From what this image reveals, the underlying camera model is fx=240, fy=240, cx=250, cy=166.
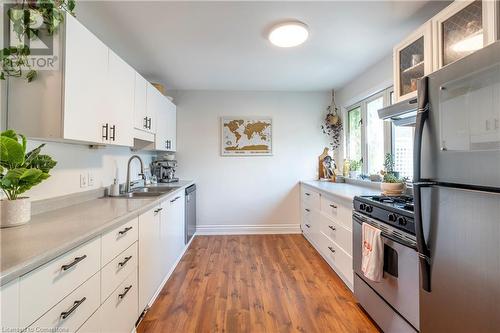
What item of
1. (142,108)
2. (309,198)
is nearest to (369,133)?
(309,198)

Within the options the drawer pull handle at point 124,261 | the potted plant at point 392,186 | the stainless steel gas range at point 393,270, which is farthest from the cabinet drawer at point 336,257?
the drawer pull handle at point 124,261

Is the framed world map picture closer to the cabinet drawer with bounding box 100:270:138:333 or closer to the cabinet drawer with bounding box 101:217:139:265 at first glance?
the cabinet drawer with bounding box 101:217:139:265

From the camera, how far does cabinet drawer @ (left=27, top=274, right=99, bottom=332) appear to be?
3.01 ft

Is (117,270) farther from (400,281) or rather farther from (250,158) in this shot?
(250,158)

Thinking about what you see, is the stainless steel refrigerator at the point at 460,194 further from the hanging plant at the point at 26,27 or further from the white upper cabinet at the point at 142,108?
the white upper cabinet at the point at 142,108

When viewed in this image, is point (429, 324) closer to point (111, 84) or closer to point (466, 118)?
point (466, 118)

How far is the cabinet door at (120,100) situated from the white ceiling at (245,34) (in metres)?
0.39

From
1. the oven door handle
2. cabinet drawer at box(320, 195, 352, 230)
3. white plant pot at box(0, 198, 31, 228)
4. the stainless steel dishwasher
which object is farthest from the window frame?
white plant pot at box(0, 198, 31, 228)

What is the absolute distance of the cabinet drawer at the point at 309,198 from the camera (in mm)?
3273

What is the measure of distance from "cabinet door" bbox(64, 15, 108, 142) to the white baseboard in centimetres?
272

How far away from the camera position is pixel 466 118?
1017 mm

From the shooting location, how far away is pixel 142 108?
101 inches

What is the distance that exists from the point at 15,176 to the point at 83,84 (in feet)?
2.26

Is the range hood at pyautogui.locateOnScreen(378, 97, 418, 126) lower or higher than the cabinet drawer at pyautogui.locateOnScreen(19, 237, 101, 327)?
higher
